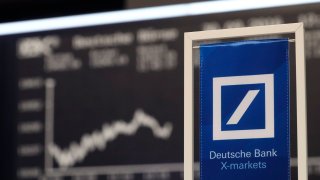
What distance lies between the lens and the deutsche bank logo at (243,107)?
4.17ft

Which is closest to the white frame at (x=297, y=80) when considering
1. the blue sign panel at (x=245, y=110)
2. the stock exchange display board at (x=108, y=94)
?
the blue sign panel at (x=245, y=110)

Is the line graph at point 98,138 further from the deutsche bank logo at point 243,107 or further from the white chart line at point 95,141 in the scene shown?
the deutsche bank logo at point 243,107

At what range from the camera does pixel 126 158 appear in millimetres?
2244

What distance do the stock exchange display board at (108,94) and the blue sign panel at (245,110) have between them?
0.85 meters

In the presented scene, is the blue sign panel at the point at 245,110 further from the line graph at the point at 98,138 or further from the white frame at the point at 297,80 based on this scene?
the line graph at the point at 98,138

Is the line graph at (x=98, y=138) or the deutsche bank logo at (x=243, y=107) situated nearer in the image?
the deutsche bank logo at (x=243, y=107)

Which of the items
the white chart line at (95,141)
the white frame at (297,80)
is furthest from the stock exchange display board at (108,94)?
the white frame at (297,80)

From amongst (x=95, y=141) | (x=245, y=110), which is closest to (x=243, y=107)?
(x=245, y=110)

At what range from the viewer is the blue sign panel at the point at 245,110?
1257mm

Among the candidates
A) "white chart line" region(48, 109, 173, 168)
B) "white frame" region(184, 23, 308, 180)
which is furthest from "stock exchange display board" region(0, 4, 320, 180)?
"white frame" region(184, 23, 308, 180)

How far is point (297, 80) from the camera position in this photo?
1.26 m

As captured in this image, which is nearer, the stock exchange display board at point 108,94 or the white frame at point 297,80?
the white frame at point 297,80

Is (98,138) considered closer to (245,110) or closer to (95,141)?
(95,141)

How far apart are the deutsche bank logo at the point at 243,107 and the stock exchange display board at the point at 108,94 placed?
862 millimetres
